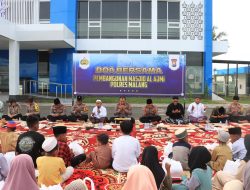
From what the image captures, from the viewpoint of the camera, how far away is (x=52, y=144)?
4836 millimetres

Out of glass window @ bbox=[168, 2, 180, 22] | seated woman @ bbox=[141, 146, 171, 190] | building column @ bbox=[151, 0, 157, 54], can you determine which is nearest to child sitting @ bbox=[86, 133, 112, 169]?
seated woman @ bbox=[141, 146, 171, 190]

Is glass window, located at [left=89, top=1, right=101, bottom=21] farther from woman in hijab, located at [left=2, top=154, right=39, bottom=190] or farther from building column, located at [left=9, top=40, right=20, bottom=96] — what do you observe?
woman in hijab, located at [left=2, top=154, right=39, bottom=190]

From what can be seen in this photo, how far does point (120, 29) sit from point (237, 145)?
18840mm

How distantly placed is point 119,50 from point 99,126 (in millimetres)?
13360

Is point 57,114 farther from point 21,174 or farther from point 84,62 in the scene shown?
point 21,174

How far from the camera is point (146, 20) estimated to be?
24078mm

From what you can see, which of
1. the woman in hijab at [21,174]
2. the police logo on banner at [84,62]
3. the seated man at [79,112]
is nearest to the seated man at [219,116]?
the seated man at [79,112]

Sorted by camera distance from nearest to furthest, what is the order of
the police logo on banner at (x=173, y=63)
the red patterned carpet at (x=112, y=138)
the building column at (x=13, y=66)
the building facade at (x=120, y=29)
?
the red patterned carpet at (x=112, y=138) → the police logo on banner at (x=173, y=63) → the building column at (x=13, y=66) → the building facade at (x=120, y=29)

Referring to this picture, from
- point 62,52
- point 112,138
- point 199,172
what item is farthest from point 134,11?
point 199,172

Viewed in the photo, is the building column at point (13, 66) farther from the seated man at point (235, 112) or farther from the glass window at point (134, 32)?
the seated man at point (235, 112)

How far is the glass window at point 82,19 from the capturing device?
79.1 feet

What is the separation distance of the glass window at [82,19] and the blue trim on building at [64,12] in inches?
→ 13.8

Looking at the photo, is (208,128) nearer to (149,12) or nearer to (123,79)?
(123,79)

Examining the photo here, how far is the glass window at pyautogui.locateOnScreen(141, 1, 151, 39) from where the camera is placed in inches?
944
